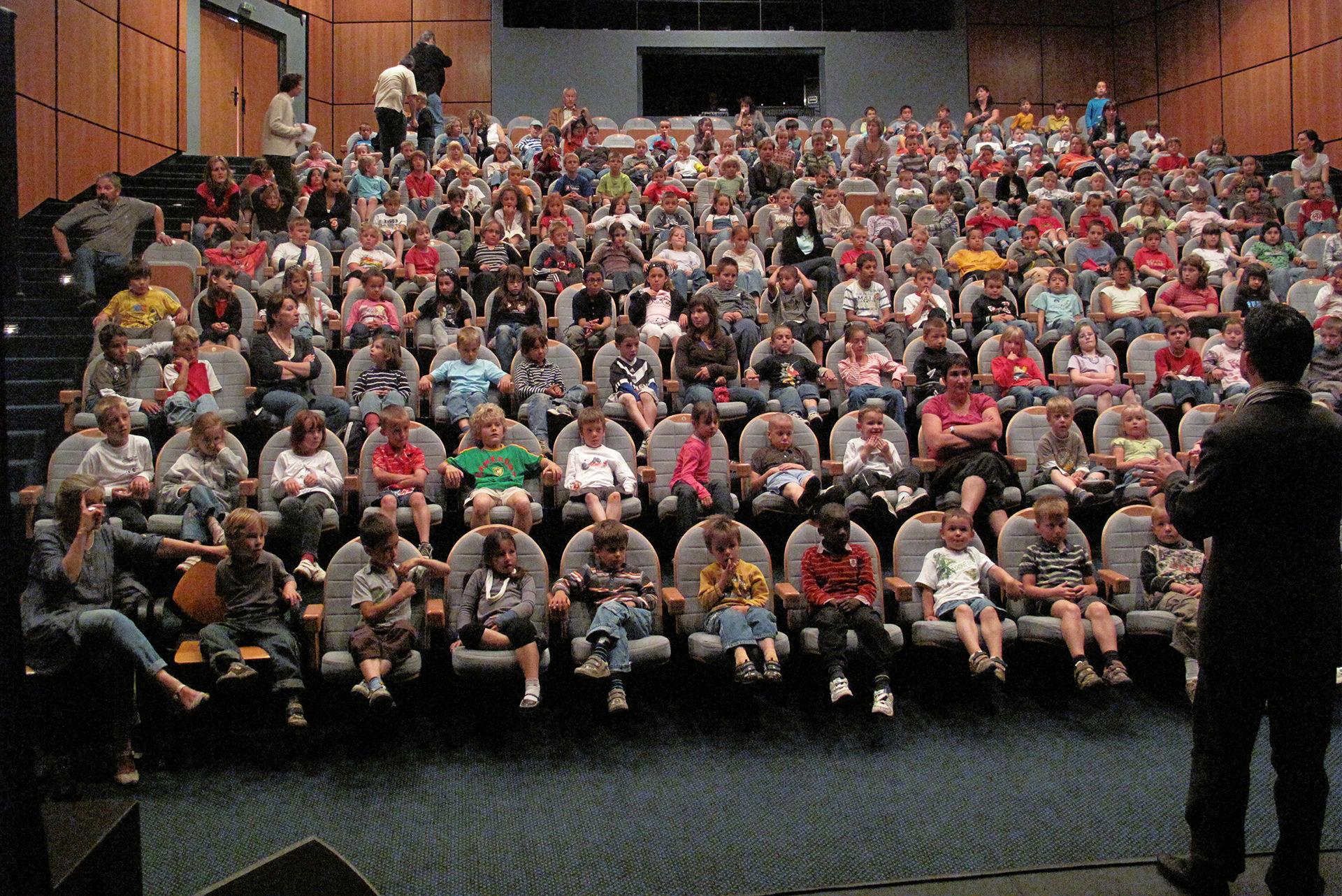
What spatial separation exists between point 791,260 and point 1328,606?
4.50 metres

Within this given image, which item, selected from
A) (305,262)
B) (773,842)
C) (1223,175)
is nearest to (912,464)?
(773,842)

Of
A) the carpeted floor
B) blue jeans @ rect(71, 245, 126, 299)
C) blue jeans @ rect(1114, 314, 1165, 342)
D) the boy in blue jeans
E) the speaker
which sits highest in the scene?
blue jeans @ rect(71, 245, 126, 299)

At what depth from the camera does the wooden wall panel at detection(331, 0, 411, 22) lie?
12008 mm

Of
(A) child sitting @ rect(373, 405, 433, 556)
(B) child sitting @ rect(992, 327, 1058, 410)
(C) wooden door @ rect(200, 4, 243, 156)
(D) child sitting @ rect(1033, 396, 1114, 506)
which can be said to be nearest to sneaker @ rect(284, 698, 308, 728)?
(A) child sitting @ rect(373, 405, 433, 556)

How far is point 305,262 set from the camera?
6.09 meters

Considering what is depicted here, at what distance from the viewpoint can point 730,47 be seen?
1223cm

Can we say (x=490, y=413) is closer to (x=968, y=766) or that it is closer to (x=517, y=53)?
(x=968, y=766)

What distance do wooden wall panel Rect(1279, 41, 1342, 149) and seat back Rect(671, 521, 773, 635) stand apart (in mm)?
9160

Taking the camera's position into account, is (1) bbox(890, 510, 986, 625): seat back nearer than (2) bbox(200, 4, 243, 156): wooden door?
Yes

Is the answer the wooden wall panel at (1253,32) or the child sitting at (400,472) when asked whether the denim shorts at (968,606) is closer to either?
the child sitting at (400,472)

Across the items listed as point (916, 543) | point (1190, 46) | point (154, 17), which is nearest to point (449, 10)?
point (154, 17)

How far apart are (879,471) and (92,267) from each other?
4.51 m

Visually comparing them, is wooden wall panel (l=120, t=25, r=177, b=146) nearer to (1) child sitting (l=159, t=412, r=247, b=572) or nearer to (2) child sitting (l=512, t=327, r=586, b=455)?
(2) child sitting (l=512, t=327, r=586, b=455)

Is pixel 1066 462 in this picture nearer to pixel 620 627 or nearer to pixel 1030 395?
pixel 1030 395
